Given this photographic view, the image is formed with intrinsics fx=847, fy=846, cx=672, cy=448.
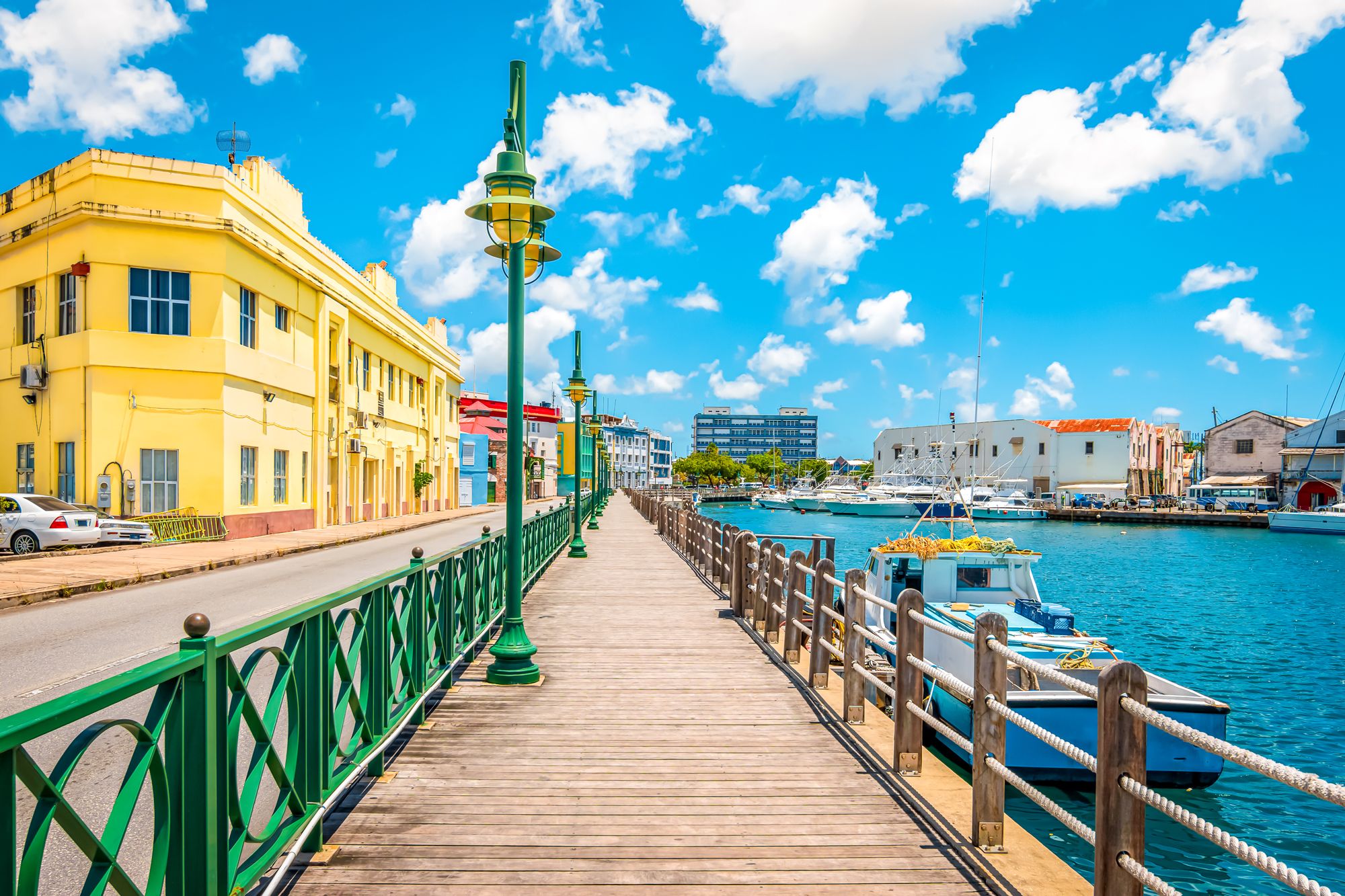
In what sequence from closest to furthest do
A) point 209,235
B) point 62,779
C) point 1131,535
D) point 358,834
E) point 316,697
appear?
point 62,779
point 316,697
point 358,834
point 209,235
point 1131,535

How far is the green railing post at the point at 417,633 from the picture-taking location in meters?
6.06

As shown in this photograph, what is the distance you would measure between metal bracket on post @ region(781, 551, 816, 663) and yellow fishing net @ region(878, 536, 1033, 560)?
512 centimetres

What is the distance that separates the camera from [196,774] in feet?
9.70

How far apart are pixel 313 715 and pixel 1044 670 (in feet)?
11.8

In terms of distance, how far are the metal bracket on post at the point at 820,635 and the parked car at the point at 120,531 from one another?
1942 cm

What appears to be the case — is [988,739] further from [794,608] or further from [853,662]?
[794,608]

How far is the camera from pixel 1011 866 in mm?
4160

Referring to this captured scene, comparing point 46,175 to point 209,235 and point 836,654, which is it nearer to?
point 209,235

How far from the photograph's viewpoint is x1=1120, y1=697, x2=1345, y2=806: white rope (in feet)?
→ 8.04

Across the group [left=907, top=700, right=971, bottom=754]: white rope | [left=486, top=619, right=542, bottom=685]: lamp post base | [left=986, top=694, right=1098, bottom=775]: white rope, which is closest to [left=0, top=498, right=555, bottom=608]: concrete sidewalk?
[left=486, top=619, right=542, bottom=685]: lamp post base

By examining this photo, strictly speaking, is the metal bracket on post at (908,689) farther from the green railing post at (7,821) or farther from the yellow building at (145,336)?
the yellow building at (145,336)

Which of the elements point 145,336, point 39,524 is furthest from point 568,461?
point 39,524

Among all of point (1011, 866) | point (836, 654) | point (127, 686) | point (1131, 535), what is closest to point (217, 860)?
point (127, 686)

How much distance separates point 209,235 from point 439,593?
20327mm
